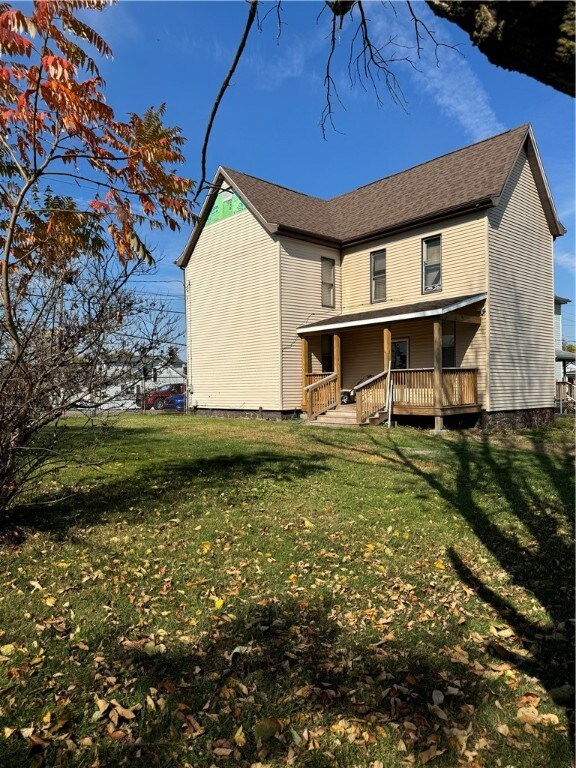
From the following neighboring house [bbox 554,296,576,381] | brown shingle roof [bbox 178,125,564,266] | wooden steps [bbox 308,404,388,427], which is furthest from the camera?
neighboring house [bbox 554,296,576,381]

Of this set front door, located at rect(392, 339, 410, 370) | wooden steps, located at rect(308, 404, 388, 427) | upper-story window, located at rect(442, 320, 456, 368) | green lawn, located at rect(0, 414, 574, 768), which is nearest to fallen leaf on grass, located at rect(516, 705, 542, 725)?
green lawn, located at rect(0, 414, 574, 768)

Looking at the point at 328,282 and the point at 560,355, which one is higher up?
the point at 328,282

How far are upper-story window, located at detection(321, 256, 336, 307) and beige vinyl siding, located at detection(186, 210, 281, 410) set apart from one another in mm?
2287

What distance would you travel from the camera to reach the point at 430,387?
47.3 ft

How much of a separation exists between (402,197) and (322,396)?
8.11 meters

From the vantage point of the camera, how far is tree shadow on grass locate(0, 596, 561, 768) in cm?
257

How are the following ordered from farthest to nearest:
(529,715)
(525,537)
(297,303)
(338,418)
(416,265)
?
(297,303), (416,265), (338,418), (525,537), (529,715)

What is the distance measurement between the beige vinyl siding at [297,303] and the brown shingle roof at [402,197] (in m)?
0.65

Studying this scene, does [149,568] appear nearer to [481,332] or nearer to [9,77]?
[9,77]

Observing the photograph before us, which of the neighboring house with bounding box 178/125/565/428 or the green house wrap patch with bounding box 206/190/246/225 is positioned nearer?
the neighboring house with bounding box 178/125/565/428

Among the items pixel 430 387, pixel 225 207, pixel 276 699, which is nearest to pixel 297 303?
pixel 225 207

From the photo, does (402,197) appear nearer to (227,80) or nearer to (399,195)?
(399,195)

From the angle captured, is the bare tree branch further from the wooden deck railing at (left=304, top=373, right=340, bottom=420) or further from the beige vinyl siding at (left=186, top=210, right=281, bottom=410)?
the beige vinyl siding at (left=186, top=210, right=281, bottom=410)

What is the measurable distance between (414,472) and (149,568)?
533 cm
